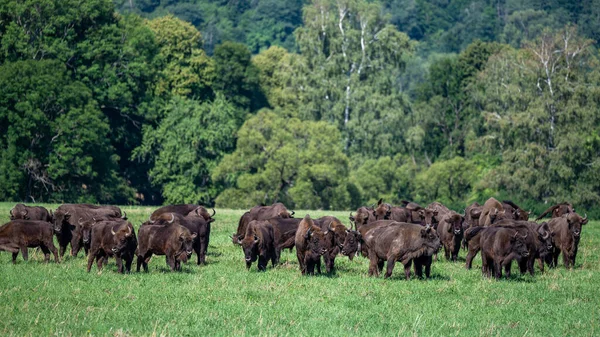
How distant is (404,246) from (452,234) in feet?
17.2

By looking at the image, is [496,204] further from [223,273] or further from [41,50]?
[41,50]

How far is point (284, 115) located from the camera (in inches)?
3334

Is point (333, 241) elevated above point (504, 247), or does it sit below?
below

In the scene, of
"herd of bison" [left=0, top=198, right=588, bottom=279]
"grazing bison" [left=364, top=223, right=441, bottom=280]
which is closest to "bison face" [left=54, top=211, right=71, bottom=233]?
"herd of bison" [left=0, top=198, right=588, bottom=279]

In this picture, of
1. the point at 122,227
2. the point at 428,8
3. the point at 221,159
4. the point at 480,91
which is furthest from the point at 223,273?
the point at 428,8

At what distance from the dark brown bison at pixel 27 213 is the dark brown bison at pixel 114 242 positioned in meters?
5.25

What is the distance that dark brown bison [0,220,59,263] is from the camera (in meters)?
24.3

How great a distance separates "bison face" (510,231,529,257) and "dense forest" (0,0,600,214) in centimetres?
3539

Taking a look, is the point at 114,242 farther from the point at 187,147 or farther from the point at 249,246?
the point at 187,147

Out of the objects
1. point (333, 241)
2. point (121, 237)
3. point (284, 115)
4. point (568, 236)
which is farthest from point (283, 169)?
point (121, 237)

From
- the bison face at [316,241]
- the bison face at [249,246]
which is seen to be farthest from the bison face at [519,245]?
the bison face at [249,246]

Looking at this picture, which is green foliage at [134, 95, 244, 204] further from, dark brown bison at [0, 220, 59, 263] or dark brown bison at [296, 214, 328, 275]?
dark brown bison at [296, 214, 328, 275]

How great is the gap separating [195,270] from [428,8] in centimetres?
14474

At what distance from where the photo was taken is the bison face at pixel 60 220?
26.0 meters
